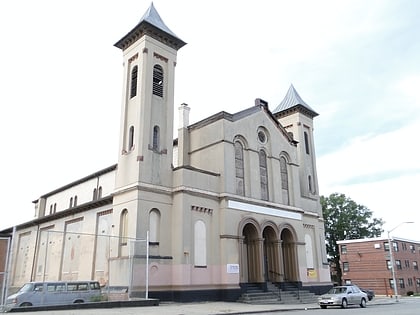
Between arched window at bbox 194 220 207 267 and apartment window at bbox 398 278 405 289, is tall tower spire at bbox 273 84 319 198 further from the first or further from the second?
apartment window at bbox 398 278 405 289

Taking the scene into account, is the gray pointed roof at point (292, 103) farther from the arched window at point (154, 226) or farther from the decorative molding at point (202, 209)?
the arched window at point (154, 226)

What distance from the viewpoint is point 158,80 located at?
28.3m

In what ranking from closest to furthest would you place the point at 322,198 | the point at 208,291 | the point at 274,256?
1. the point at 208,291
2. the point at 274,256
3. the point at 322,198

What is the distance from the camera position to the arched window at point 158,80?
92.0 feet

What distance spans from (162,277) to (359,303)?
503 inches

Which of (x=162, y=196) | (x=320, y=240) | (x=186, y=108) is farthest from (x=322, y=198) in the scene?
(x=162, y=196)

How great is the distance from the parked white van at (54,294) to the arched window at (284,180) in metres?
17.5

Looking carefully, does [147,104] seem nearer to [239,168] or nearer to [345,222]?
[239,168]

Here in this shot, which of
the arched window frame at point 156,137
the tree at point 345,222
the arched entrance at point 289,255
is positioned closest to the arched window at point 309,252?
the arched entrance at point 289,255

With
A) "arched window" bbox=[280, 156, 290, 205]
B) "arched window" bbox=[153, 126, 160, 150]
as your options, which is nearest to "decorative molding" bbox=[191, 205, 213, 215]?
"arched window" bbox=[153, 126, 160, 150]

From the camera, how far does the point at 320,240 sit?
1464 inches

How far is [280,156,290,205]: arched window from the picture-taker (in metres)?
33.4

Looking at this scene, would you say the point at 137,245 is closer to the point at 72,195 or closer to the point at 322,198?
the point at 72,195

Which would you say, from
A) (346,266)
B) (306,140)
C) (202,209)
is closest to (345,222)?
(346,266)
